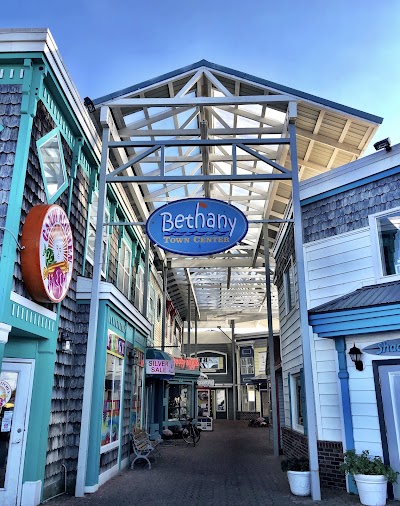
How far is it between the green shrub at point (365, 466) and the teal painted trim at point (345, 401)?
36 centimetres

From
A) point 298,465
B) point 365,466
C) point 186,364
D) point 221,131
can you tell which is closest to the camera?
point 365,466

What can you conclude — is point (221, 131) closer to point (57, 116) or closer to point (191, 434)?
point (57, 116)

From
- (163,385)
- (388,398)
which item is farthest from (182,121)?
(163,385)

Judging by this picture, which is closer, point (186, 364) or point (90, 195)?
point (90, 195)

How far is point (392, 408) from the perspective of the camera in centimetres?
722

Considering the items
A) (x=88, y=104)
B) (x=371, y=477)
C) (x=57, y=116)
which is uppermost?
(x=88, y=104)

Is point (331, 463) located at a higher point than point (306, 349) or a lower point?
lower

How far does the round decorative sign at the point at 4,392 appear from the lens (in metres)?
6.17

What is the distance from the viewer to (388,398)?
7.29m

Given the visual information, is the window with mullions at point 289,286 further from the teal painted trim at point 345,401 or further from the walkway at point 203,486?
the walkway at point 203,486

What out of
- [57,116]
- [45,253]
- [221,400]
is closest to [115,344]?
[45,253]

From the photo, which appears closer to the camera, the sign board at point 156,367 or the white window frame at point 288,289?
the white window frame at point 288,289

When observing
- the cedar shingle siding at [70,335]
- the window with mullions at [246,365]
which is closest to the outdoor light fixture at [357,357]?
the cedar shingle siding at [70,335]

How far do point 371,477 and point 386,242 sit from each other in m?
4.02
